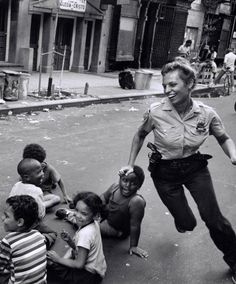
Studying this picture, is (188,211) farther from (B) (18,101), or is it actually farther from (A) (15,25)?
(A) (15,25)

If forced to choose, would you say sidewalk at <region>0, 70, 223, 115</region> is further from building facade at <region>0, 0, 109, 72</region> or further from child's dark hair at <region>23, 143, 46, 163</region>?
child's dark hair at <region>23, 143, 46, 163</region>

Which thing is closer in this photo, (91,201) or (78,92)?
(91,201)

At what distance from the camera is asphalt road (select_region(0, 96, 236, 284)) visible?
423cm

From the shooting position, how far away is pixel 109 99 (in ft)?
43.6

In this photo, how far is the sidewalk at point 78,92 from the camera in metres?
10.7

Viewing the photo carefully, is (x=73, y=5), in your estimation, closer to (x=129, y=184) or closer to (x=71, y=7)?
(x=71, y=7)

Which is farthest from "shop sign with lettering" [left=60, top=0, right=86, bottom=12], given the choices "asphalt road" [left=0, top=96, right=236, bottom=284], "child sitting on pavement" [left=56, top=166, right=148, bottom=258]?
"child sitting on pavement" [left=56, top=166, right=148, bottom=258]

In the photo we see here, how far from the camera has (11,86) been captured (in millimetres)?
10695

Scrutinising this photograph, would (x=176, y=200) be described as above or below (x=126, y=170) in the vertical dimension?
below

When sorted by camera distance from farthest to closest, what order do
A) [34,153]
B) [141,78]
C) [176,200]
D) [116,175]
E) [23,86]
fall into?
[141,78]
[23,86]
[116,175]
[34,153]
[176,200]

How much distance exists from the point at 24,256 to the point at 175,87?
1787 mm

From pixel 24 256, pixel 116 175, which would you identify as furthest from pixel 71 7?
pixel 24 256

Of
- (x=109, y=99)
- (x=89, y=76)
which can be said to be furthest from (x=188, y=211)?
(x=89, y=76)

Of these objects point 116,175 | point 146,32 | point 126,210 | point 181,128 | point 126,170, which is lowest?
point 116,175
